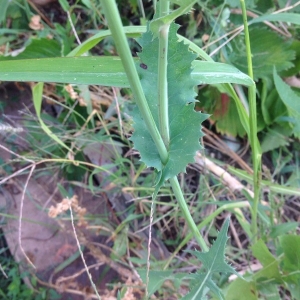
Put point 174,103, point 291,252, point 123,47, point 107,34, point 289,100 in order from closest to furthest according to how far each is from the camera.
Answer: point 123,47 < point 174,103 < point 107,34 < point 291,252 < point 289,100

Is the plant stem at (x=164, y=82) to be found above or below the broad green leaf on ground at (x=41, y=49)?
above

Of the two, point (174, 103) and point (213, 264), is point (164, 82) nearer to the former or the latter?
point (174, 103)

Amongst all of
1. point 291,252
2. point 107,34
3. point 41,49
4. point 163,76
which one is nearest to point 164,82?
point 163,76

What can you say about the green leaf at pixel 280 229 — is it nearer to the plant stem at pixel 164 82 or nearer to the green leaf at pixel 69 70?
the plant stem at pixel 164 82

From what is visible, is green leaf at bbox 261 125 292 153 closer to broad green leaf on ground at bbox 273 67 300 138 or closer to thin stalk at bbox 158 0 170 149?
broad green leaf on ground at bbox 273 67 300 138

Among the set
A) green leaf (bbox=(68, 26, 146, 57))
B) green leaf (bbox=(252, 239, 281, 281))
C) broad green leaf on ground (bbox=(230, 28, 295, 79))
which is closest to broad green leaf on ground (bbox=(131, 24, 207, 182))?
green leaf (bbox=(68, 26, 146, 57))

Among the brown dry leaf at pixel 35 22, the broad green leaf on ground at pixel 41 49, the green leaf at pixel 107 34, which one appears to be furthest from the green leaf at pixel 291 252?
the brown dry leaf at pixel 35 22
